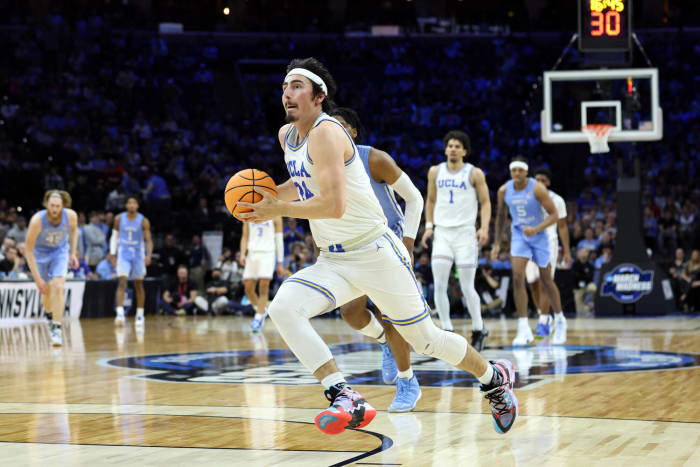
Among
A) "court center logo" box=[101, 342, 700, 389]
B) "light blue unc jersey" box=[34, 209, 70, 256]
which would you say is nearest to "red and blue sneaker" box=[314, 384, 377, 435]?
"court center logo" box=[101, 342, 700, 389]

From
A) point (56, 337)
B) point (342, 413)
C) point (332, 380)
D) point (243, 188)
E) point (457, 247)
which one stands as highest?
point (243, 188)

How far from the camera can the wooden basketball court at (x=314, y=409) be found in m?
4.47

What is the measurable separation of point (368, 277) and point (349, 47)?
2402 centimetres

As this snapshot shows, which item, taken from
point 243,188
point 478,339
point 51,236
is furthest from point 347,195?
point 51,236

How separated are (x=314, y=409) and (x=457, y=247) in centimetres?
410

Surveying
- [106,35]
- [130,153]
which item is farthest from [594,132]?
[106,35]

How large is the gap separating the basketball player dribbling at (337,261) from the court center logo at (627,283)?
39.6 ft

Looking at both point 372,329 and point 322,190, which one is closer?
point 322,190

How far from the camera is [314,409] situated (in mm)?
5973

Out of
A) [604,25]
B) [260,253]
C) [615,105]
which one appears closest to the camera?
[260,253]

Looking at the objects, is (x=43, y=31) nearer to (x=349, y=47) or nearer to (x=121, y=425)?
(x=349, y=47)

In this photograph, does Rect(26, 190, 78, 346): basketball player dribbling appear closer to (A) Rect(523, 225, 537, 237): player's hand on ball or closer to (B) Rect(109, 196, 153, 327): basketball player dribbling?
(B) Rect(109, 196, 153, 327): basketball player dribbling

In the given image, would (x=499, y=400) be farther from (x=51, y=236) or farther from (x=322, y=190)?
(x=51, y=236)

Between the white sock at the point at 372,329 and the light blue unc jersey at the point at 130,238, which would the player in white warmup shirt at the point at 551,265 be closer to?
the white sock at the point at 372,329
